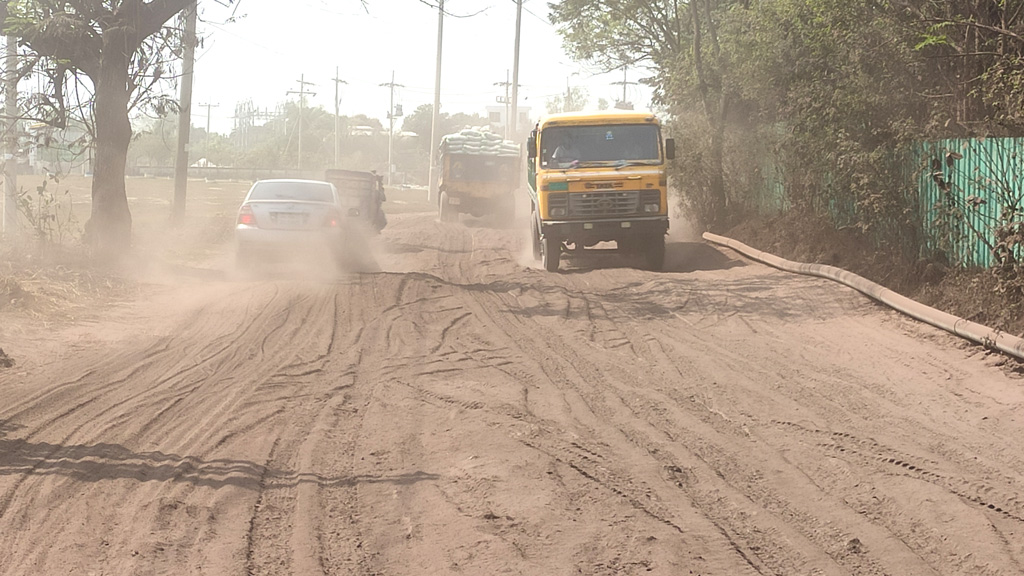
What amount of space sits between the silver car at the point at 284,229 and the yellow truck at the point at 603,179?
12.1 ft

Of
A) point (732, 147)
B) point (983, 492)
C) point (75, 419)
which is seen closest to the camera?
point (983, 492)

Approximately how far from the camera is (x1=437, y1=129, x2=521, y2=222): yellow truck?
3403 centimetres

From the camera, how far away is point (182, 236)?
25109mm

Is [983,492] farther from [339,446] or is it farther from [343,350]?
[343,350]

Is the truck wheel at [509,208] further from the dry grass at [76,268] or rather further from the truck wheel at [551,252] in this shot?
the truck wheel at [551,252]

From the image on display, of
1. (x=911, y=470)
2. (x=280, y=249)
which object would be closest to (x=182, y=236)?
(x=280, y=249)

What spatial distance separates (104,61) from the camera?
55.9 feet

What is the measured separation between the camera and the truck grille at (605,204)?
17.3 metres

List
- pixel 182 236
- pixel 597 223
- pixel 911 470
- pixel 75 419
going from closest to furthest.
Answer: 1. pixel 911 470
2. pixel 75 419
3. pixel 597 223
4. pixel 182 236

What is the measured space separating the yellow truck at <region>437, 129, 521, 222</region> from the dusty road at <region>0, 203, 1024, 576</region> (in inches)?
871

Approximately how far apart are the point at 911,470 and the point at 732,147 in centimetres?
1710

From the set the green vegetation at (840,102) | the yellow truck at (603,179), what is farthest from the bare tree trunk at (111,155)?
the green vegetation at (840,102)

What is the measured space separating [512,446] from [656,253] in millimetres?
11863

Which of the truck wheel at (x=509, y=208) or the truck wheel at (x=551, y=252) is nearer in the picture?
the truck wheel at (x=551, y=252)
